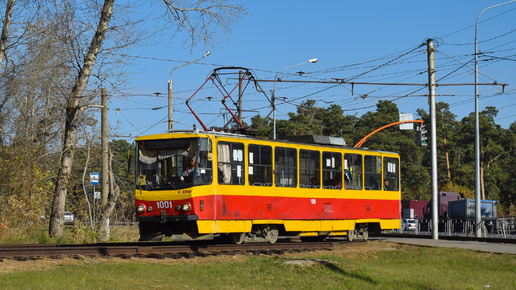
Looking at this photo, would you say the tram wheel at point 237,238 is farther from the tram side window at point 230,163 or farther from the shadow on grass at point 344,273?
the shadow on grass at point 344,273

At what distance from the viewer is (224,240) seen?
20.5m

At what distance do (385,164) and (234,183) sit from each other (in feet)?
26.0

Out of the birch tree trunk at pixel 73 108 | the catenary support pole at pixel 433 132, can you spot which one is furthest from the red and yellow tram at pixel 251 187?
the birch tree trunk at pixel 73 108

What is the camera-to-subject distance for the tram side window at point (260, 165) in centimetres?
1919

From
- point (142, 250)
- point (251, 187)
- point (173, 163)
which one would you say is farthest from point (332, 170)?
point (142, 250)

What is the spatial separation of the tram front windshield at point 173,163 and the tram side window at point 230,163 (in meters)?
0.45

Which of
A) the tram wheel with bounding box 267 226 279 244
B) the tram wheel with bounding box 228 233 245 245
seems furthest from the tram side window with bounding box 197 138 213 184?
the tram wheel with bounding box 267 226 279 244

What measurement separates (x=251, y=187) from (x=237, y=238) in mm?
1590

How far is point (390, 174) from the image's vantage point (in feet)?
81.9

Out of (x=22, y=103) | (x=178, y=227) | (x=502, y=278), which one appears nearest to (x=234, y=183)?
(x=178, y=227)

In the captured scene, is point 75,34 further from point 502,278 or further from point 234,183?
point 502,278

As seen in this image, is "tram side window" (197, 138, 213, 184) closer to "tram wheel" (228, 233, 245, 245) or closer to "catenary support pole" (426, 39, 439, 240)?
"tram wheel" (228, 233, 245, 245)

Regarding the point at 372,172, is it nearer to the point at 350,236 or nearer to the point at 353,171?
the point at 353,171

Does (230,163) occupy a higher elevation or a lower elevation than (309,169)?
higher
